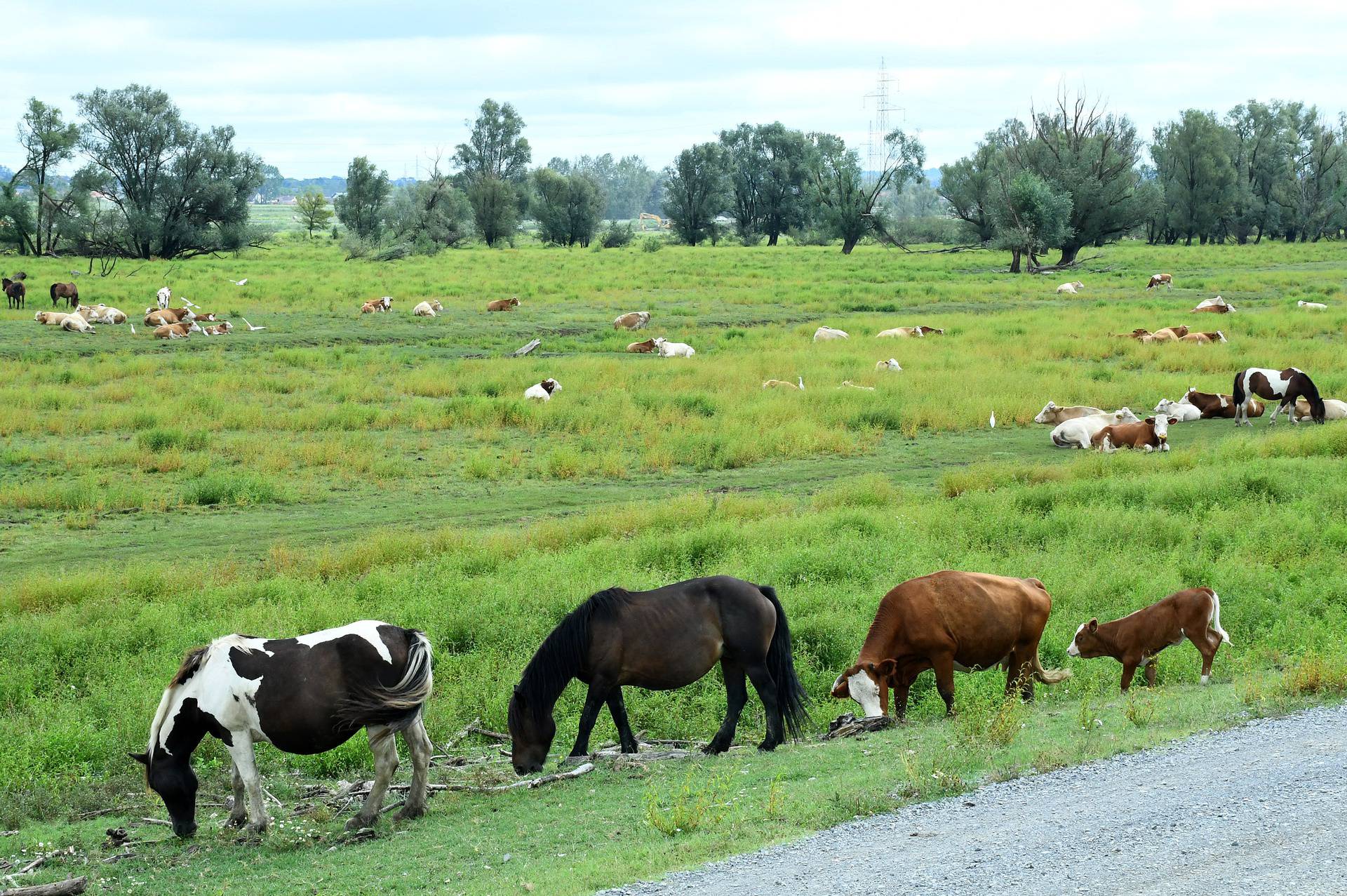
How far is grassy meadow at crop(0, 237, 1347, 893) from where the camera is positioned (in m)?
6.87

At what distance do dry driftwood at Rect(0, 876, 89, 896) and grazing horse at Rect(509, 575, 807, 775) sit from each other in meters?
2.71

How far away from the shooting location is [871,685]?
8516 mm

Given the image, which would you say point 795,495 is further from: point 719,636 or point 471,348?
point 471,348

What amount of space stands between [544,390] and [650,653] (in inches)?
657

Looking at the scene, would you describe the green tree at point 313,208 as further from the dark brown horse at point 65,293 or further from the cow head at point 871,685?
the cow head at point 871,685

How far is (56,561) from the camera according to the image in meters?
14.0

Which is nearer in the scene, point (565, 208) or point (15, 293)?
point (15, 293)

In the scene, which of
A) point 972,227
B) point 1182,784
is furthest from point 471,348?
point 972,227

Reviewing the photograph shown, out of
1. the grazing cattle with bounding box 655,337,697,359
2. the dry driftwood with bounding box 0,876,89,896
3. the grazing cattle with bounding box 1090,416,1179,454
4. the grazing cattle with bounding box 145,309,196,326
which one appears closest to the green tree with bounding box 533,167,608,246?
the grazing cattle with bounding box 145,309,196,326

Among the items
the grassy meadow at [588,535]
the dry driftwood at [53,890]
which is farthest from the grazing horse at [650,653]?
the dry driftwood at [53,890]

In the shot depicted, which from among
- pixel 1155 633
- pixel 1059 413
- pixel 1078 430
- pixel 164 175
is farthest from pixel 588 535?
pixel 164 175

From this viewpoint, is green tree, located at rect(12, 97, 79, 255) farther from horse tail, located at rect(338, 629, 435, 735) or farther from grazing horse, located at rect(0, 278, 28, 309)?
horse tail, located at rect(338, 629, 435, 735)

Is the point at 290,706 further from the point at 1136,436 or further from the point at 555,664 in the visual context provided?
the point at 1136,436

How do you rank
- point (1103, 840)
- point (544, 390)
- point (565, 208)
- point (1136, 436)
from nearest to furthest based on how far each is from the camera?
point (1103, 840) < point (1136, 436) < point (544, 390) < point (565, 208)
